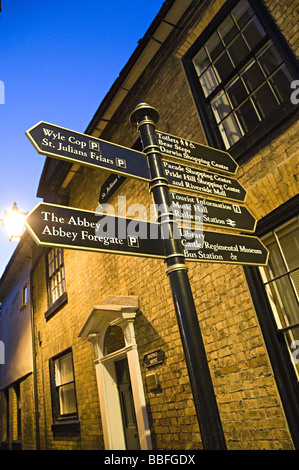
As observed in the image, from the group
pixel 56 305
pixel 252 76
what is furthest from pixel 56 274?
pixel 252 76

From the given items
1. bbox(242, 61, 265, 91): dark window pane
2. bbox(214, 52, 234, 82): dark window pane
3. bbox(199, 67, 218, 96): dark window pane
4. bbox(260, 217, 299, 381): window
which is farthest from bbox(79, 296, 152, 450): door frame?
bbox(214, 52, 234, 82): dark window pane

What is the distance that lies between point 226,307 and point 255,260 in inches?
54.5

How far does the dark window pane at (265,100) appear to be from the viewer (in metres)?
4.29

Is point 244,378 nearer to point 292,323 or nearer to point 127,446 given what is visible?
point 292,323

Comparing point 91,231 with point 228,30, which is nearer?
point 91,231

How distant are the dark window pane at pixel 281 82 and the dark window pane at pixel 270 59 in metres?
0.14

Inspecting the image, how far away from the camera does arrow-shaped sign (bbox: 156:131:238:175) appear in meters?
2.68

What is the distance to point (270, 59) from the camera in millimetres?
4254

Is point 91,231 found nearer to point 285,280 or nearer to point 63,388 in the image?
point 285,280

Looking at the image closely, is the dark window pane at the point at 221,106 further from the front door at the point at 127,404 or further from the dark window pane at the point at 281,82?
the front door at the point at 127,404

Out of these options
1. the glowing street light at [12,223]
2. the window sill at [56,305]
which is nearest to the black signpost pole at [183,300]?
the glowing street light at [12,223]

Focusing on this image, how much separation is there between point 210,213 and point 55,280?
773 centimetres

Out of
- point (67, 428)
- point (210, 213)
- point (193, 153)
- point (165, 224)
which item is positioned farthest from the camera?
point (67, 428)

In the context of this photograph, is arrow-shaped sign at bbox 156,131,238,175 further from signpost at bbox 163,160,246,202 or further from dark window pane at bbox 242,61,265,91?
dark window pane at bbox 242,61,265,91
